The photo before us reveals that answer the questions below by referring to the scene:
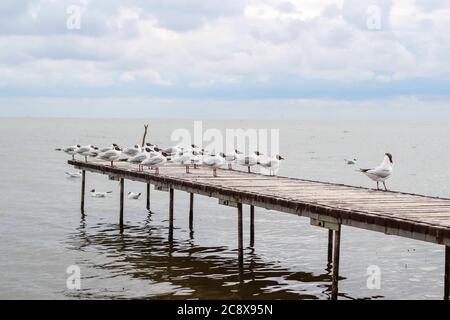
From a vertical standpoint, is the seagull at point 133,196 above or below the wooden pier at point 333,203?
below

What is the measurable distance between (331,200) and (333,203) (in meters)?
0.67

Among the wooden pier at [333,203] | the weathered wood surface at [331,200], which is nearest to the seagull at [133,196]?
the weathered wood surface at [331,200]

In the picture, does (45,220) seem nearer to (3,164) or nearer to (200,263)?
(200,263)

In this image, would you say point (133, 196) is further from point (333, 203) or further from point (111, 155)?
point (333, 203)

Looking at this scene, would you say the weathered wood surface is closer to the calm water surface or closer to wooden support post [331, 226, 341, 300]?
wooden support post [331, 226, 341, 300]

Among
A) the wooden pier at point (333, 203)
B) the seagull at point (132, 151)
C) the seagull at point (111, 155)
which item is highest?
the seagull at point (132, 151)

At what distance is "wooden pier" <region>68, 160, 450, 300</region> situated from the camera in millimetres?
15594

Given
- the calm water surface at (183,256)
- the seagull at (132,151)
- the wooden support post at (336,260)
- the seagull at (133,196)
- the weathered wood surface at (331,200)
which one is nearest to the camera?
the weathered wood surface at (331,200)

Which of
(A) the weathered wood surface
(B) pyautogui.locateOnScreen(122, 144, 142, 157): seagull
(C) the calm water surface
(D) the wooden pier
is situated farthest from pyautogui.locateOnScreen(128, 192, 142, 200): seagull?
(D) the wooden pier

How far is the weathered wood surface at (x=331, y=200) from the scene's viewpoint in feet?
50.9

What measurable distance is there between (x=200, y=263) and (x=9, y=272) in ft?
19.9

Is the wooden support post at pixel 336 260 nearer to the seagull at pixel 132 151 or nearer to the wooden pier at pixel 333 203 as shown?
the wooden pier at pixel 333 203
